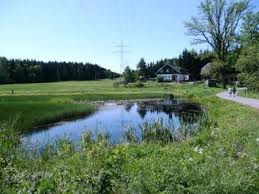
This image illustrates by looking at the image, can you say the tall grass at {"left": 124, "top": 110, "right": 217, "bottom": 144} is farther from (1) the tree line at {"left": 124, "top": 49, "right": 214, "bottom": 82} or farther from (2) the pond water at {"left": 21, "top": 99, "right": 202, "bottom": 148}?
(1) the tree line at {"left": 124, "top": 49, "right": 214, "bottom": 82}

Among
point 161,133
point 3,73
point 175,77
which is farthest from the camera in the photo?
point 175,77

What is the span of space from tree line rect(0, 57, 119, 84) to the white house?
46614mm

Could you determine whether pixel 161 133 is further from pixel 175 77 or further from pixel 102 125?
pixel 175 77

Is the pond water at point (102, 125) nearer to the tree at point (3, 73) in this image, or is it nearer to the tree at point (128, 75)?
the tree at point (128, 75)

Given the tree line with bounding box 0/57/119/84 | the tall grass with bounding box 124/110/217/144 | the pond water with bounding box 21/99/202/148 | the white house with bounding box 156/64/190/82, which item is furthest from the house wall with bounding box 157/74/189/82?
the tall grass with bounding box 124/110/217/144

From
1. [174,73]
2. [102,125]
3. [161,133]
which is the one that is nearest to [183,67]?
[174,73]

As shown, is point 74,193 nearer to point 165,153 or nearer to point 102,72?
point 165,153

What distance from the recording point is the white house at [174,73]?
11425 centimetres

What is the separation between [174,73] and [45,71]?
54.5 meters

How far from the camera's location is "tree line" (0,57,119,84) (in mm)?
127750

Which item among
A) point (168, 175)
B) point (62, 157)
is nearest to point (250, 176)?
point (168, 175)

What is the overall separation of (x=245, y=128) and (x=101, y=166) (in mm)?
7908

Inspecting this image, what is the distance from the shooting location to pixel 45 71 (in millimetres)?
145375

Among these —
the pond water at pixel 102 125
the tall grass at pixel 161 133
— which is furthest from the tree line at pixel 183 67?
the tall grass at pixel 161 133
